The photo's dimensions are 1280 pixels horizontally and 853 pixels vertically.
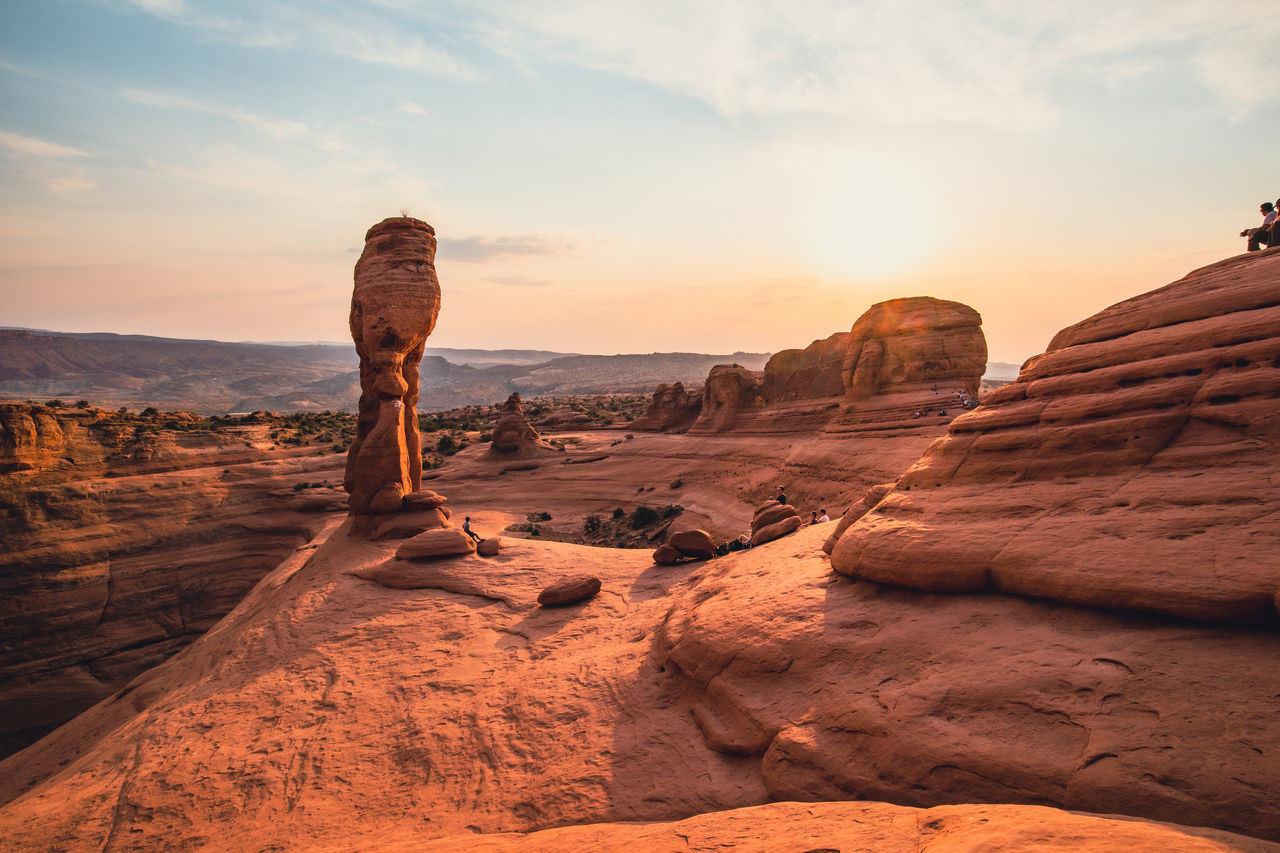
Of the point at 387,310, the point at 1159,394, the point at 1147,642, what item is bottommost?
the point at 1147,642

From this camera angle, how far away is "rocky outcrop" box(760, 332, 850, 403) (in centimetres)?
3894

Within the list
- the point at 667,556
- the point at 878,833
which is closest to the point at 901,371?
the point at 667,556

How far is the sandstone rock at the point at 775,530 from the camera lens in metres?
15.5

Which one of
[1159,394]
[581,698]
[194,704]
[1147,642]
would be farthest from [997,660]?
[194,704]

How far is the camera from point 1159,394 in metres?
7.77

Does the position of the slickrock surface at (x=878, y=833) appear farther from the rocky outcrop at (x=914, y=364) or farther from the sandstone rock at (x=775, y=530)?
the rocky outcrop at (x=914, y=364)

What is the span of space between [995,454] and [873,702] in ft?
14.8

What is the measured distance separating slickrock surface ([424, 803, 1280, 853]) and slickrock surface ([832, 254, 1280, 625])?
2926mm

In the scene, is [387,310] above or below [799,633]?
above

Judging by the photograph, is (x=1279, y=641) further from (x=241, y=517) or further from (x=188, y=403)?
(x=188, y=403)

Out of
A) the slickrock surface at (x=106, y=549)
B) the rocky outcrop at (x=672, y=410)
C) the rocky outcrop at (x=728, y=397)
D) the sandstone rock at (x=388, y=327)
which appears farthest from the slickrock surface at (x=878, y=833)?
the rocky outcrop at (x=672, y=410)

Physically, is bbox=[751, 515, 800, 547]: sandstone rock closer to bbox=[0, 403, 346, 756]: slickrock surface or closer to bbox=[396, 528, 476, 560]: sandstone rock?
bbox=[396, 528, 476, 560]: sandstone rock

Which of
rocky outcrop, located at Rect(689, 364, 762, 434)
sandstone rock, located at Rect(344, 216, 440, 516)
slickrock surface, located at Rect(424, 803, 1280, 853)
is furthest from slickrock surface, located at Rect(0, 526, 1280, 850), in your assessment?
rocky outcrop, located at Rect(689, 364, 762, 434)

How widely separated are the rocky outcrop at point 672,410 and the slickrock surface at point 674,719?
38.9 meters
